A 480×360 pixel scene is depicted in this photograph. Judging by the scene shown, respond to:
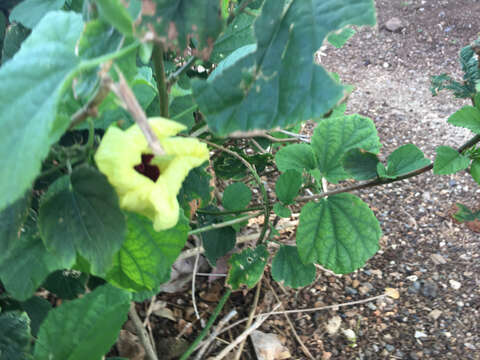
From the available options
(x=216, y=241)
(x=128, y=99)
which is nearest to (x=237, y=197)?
(x=216, y=241)

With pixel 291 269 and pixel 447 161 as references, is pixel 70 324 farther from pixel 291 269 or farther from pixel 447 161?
pixel 447 161

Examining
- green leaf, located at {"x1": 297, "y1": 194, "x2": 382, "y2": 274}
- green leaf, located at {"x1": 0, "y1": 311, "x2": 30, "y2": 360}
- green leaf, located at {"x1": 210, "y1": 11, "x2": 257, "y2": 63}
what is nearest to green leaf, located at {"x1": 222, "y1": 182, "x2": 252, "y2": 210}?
green leaf, located at {"x1": 297, "y1": 194, "x2": 382, "y2": 274}

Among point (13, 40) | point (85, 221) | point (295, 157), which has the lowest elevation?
point (295, 157)

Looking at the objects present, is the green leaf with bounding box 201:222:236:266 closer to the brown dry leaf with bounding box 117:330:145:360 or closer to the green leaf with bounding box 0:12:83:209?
the brown dry leaf with bounding box 117:330:145:360

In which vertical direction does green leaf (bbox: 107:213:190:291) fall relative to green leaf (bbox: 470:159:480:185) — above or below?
above

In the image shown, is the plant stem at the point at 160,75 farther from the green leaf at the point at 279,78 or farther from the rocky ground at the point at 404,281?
the rocky ground at the point at 404,281

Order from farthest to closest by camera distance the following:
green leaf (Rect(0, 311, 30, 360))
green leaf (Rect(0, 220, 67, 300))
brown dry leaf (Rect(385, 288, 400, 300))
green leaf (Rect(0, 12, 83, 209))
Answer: brown dry leaf (Rect(385, 288, 400, 300)) < green leaf (Rect(0, 311, 30, 360)) < green leaf (Rect(0, 220, 67, 300)) < green leaf (Rect(0, 12, 83, 209))
